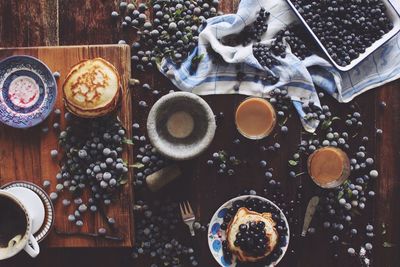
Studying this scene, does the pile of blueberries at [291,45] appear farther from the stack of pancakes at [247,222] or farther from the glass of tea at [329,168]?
the stack of pancakes at [247,222]

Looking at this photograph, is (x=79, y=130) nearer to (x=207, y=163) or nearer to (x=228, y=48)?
(x=207, y=163)

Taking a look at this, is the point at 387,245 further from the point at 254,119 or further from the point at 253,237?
the point at 254,119

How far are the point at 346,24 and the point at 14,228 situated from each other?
1152 mm

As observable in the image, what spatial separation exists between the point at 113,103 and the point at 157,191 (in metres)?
0.32

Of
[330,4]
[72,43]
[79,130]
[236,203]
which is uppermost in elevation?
[330,4]

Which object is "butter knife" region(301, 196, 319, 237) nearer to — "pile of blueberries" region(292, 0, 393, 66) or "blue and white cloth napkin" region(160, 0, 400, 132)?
"blue and white cloth napkin" region(160, 0, 400, 132)

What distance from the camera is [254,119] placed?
69.2 inches

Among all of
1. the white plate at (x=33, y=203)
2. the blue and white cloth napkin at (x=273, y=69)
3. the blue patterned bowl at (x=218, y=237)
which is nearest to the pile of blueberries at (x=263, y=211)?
the blue patterned bowl at (x=218, y=237)

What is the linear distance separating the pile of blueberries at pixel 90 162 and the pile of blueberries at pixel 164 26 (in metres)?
0.24

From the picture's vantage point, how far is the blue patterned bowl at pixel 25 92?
1708 mm

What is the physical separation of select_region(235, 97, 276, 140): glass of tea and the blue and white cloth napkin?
48 mm

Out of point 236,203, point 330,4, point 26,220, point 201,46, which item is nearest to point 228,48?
point 201,46

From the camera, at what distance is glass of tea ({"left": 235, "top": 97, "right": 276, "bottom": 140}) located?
1751mm

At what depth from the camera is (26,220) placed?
5.07ft
